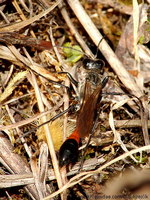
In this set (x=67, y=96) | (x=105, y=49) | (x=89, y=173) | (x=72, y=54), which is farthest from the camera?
(x=72, y=54)

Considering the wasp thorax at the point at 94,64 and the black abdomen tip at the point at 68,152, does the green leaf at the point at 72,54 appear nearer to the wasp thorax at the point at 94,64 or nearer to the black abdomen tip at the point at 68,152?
the wasp thorax at the point at 94,64

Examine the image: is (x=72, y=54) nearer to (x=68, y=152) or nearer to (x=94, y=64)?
(x=94, y=64)

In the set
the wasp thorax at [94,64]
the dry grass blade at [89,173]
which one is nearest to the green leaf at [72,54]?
the wasp thorax at [94,64]

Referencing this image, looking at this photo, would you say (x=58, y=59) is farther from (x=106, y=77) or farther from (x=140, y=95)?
(x=140, y=95)

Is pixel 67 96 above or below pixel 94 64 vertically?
below

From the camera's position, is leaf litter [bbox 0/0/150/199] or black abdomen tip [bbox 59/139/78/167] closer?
black abdomen tip [bbox 59/139/78/167]

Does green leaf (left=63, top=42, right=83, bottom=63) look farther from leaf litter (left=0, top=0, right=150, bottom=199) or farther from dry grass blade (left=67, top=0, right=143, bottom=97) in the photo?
dry grass blade (left=67, top=0, right=143, bottom=97)

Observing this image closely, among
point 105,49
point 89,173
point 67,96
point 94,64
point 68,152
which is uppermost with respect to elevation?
point 105,49

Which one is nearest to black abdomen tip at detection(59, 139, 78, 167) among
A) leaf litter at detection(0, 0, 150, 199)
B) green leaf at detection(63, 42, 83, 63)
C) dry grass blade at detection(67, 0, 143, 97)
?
leaf litter at detection(0, 0, 150, 199)

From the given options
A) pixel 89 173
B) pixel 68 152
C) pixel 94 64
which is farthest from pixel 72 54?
pixel 89 173

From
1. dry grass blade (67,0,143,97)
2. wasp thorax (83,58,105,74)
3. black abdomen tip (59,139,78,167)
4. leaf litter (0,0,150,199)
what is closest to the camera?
black abdomen tip (59,139,78,167)
